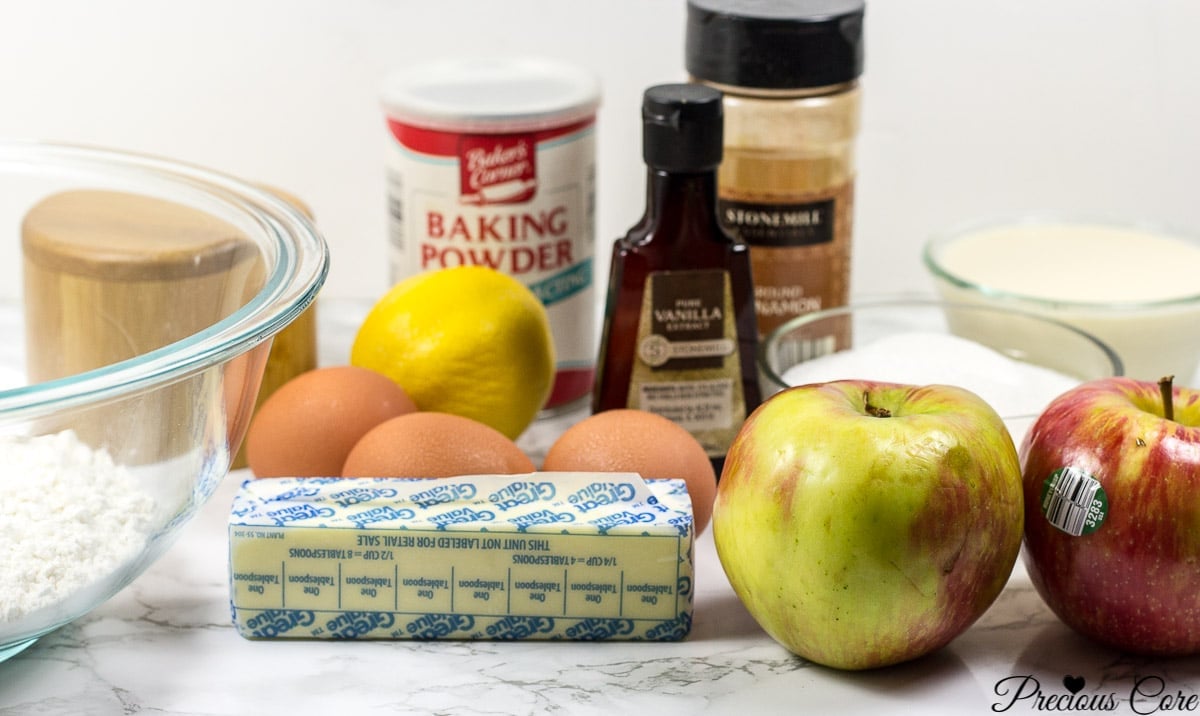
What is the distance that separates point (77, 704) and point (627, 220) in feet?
2.30

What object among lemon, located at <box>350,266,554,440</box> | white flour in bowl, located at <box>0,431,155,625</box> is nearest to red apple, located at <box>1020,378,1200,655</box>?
lemon, located at <box>350,266,554,440</box>

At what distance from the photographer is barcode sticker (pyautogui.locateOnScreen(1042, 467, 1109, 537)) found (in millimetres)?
689

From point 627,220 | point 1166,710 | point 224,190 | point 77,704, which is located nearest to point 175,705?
point 77,704

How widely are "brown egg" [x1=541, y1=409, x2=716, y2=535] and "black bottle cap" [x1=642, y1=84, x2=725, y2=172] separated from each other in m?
0.17

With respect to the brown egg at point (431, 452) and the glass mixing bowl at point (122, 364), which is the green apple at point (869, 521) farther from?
the glass mixing bowl at point (122, 364)

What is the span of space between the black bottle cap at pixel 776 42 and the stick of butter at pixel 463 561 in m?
0.33

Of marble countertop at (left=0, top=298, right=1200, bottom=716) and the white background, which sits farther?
the white background

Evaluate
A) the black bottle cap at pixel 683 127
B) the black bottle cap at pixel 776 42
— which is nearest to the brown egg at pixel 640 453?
the black bottle cap at pixel 683 127

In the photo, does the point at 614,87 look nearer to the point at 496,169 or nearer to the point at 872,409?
the point at 496,169

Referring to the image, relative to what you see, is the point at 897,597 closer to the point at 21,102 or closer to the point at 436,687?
the point at 436,687

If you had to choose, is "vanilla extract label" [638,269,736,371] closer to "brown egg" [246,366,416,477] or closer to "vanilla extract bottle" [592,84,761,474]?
"vanilla extract bottle" [592,84,761,474]

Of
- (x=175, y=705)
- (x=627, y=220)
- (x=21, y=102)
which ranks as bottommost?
(x=175, y=705)

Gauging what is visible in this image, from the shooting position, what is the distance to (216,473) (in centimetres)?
76

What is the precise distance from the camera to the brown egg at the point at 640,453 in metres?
0.80
